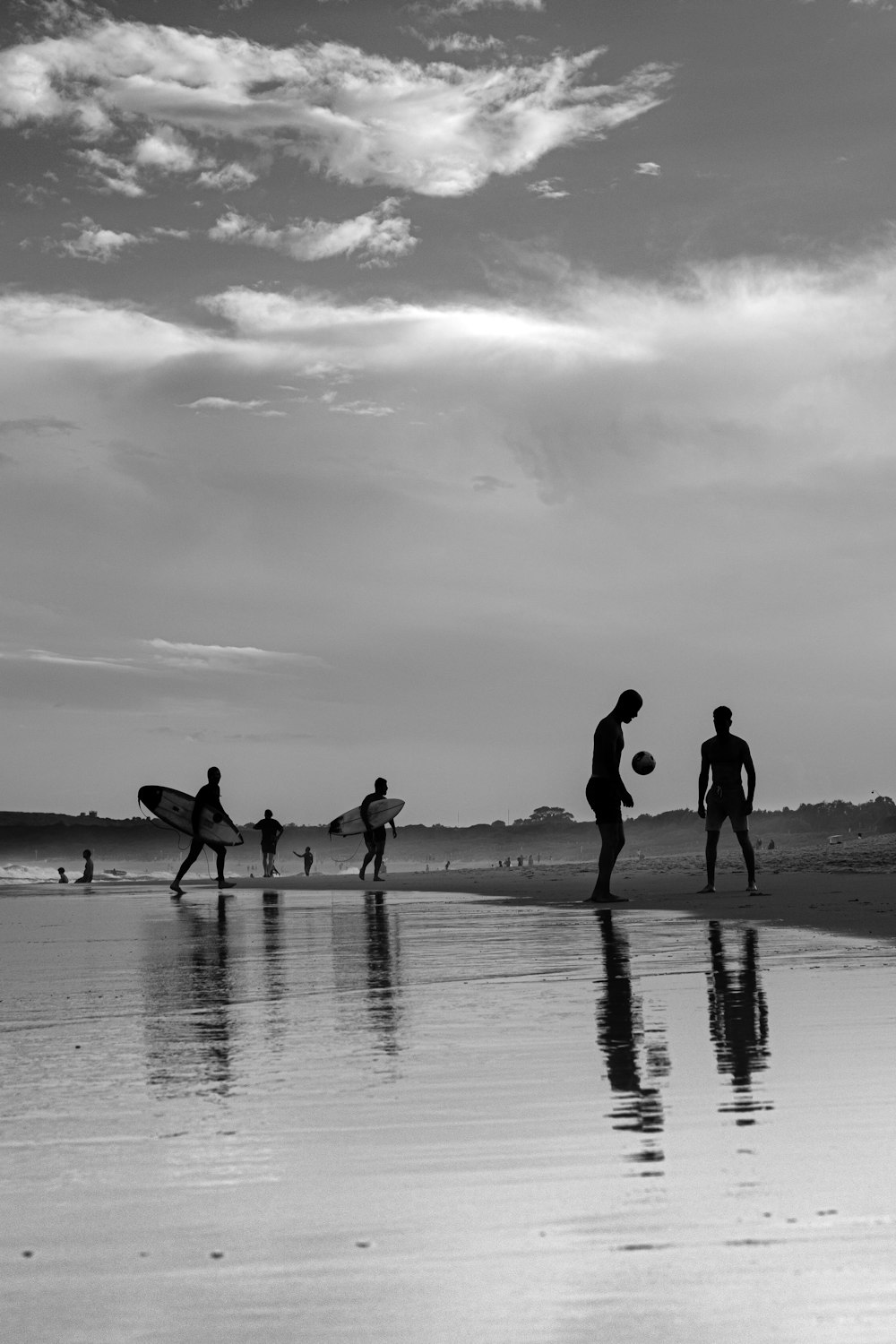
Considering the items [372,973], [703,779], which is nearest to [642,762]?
[703,779]

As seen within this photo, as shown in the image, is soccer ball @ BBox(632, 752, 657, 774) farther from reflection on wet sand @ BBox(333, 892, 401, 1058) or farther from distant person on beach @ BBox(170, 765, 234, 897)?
distant person on beach @ BBox(170, 765, 234, 897)

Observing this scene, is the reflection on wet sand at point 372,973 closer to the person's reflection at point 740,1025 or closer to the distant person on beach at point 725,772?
the person's reflection at point 740,1025

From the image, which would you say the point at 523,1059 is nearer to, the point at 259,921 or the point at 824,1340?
the point at 824,1340

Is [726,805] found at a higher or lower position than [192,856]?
higher

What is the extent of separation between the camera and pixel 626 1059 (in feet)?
14.7

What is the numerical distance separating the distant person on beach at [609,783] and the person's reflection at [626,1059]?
6525mm

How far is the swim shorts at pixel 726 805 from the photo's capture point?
612 inches

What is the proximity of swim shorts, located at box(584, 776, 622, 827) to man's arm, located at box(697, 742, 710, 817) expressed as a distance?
1421 mm

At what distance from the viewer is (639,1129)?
11.4 feet

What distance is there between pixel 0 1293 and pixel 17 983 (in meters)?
5.63

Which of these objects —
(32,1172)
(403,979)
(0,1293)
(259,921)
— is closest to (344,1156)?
(32,1172)

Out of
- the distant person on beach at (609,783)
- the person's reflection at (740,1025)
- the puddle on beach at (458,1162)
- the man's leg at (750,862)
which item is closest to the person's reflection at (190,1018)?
the puddle on beach at (458,1162)

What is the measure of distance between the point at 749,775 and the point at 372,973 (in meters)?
8.88

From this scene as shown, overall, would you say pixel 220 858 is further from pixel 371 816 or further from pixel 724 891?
pixel 724 891
